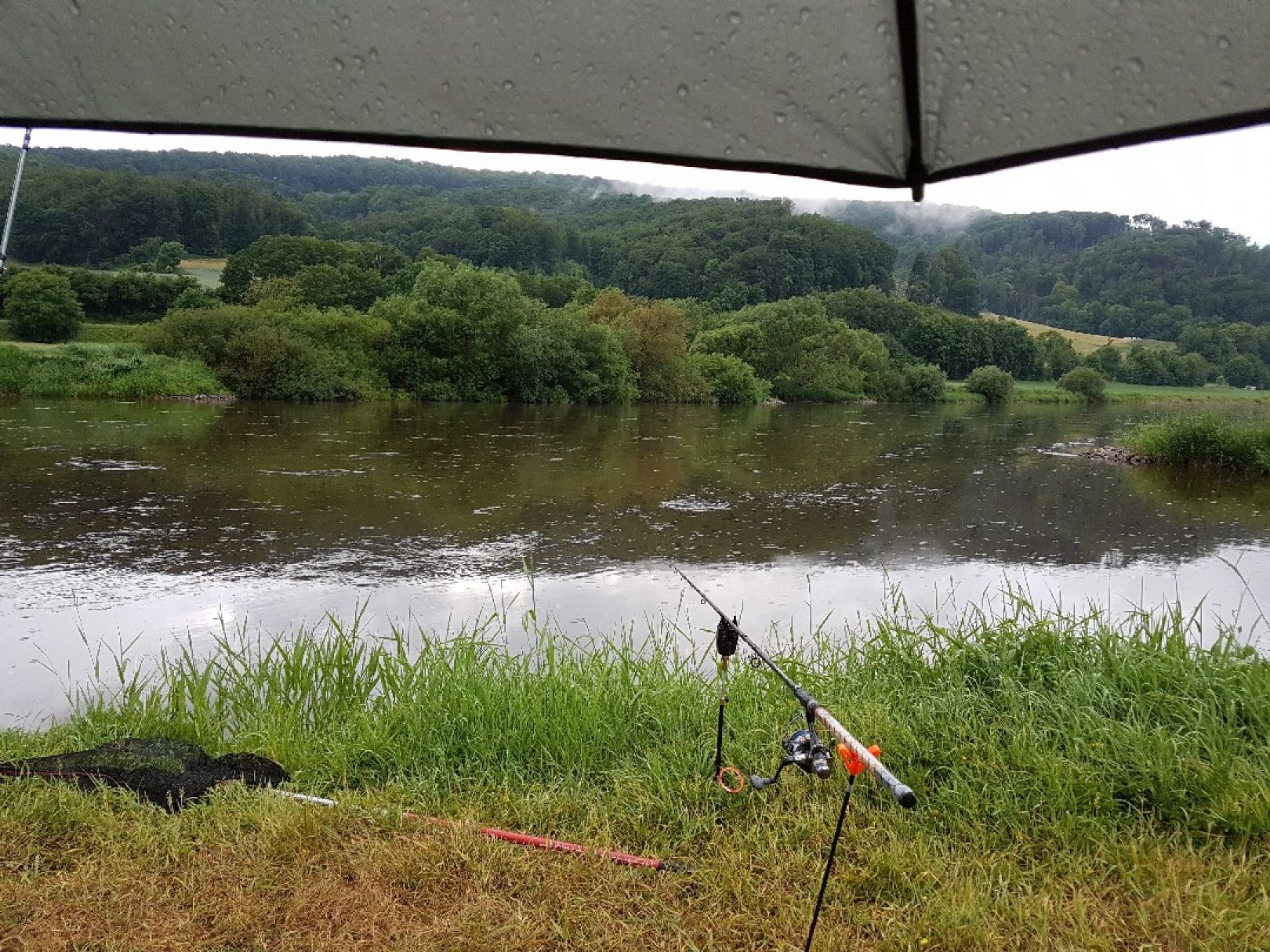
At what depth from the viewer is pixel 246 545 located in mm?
7914

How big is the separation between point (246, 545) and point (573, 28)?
787 centimetres

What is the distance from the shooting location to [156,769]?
239 cm

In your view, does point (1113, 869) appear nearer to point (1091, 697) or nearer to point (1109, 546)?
point (1091, 697)

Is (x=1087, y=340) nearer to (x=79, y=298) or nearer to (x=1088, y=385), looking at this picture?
(x=1088, y=385)

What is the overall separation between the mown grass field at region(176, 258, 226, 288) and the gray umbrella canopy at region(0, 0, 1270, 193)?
143 ft

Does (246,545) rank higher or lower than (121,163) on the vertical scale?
lower

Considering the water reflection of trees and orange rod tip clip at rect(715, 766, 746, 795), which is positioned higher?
orange rod tip clip at rect(715, 766, 746, 795)

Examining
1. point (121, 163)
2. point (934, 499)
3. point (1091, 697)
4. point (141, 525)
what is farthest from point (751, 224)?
point (1091, 697)

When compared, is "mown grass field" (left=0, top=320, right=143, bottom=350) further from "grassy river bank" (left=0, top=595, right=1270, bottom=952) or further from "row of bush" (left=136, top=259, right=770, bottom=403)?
"grassy river bank" (left=0, top=595, right=1270, bottom=952)

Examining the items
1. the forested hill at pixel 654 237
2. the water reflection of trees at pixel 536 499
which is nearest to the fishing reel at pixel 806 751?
the water reflection of trees at pixel 536 499

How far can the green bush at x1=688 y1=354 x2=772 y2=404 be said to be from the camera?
1448 inches

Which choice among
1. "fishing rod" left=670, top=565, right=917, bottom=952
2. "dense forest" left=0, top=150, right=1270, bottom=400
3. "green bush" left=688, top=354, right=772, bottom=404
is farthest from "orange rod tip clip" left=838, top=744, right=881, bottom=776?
"green bush" left=688, top=354, right=772, bottom=404

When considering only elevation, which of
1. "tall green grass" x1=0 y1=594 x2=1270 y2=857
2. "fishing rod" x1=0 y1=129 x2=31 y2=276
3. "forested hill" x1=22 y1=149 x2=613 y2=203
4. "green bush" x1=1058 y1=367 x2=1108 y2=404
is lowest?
"tall green grass" x1=0 y1=594 x2=1270 y2=857

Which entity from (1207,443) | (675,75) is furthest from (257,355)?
(675,75)
